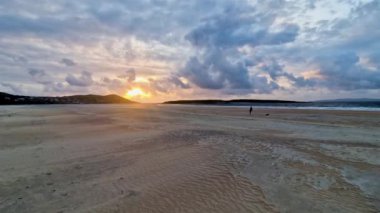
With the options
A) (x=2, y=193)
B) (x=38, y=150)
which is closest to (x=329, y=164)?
(x=2, y=193)

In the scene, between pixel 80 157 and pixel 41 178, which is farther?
pixel 80 157

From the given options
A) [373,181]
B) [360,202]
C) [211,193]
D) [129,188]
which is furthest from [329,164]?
[129,188]

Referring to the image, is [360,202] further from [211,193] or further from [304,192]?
[211,193]

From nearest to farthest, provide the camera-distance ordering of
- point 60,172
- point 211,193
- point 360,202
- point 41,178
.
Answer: point 360,202 → point 211,193 → point 41,178 → point 60,172

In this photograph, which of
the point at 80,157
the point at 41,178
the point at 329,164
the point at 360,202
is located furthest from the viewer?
the point at 80,157

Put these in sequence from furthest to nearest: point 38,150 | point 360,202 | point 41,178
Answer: point 38,150 → point 41,178 → point 360,202

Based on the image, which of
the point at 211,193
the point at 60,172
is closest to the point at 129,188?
the point at 211,193

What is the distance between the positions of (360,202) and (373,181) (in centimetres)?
212

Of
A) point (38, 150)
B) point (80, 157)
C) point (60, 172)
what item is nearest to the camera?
point (60, 172)

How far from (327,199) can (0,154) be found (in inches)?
508

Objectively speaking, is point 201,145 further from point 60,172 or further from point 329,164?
point 60,172

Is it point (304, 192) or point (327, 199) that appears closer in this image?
point (327, 199)

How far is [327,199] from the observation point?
19.3ft

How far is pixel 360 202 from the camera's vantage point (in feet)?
18.8
